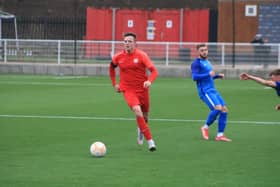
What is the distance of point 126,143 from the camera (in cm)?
1541

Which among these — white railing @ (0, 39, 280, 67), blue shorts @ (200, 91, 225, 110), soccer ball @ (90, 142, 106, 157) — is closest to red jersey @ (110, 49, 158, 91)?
soccer ball @ (90, 142, 106, 157)

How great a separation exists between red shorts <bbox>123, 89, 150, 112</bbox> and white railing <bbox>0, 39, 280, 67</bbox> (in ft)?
79.9

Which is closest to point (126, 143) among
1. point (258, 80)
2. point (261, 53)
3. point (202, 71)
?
point (202, 71)

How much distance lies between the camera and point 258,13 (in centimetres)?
4653

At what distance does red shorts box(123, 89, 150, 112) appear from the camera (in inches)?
574

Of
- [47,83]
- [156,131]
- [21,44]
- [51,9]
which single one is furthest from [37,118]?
[51,9]

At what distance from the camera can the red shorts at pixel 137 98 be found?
14.6 meters

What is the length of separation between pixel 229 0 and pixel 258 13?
164 cm

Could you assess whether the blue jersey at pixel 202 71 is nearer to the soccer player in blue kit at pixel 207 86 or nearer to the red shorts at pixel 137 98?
the soccer player in blue kit at pixel 207 86

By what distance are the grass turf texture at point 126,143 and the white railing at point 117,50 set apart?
1082 cm

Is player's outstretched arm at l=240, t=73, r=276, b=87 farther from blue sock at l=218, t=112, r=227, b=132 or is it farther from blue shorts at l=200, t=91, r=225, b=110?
blue shorts at l=200, t=91, r=225, b=110

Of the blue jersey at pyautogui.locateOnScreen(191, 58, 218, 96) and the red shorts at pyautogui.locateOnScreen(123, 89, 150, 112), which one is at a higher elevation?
the blue jersey at pyautogui.locateOnScreen(191, 58, 218, 96)

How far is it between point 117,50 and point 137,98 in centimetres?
2646

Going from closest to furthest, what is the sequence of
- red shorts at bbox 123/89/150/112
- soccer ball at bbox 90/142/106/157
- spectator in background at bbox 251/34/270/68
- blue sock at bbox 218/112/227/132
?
soccer ball at bbox 90/142/106/157 → red shorts at bbox 123/89/150/112 → blue sock at bbox 218/112/227/132 → spectator in background at bbox 251/34/270/68
